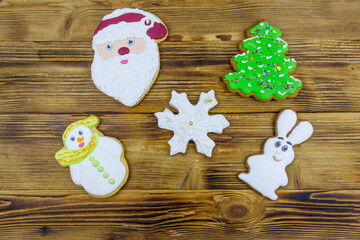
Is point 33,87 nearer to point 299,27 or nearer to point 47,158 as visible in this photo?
point 47,158

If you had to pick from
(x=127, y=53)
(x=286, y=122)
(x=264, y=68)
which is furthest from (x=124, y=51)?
(x=286, y=122)

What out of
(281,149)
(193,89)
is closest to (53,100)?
(193,89)

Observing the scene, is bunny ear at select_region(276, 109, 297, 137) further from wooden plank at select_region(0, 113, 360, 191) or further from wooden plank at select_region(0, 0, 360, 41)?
wooden plank at select_region(0, 0, 360, 41)

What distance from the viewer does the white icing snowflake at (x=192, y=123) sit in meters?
0.89

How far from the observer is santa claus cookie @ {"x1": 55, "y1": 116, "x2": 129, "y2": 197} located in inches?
34.7

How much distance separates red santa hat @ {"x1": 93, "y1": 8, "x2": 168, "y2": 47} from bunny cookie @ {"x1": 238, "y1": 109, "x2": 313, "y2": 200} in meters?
0.59

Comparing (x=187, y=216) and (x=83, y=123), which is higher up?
(x=83, y=123)

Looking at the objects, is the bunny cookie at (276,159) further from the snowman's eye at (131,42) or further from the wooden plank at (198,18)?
the snowman's eye at (131,42)

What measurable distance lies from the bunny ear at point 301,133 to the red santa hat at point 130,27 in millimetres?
627

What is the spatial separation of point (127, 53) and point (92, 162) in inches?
17.5

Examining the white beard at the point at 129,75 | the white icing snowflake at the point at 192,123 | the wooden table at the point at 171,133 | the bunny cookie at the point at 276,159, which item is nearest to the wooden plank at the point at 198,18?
the wooden table at the point at 171,133

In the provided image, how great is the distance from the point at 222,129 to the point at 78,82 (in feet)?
2.00

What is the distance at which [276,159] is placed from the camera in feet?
2.85

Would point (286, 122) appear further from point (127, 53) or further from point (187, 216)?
point (127, 53)
